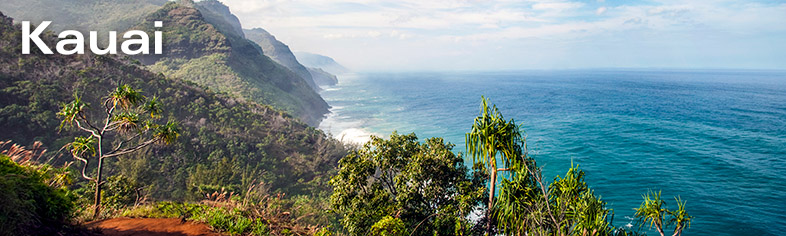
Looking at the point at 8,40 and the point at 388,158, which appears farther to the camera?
the point at 8,40

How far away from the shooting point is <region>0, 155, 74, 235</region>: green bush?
21.6ft

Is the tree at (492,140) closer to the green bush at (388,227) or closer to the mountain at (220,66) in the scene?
the green bush at (388,227)

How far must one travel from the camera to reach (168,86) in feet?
150

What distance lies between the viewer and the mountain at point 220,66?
245 feet

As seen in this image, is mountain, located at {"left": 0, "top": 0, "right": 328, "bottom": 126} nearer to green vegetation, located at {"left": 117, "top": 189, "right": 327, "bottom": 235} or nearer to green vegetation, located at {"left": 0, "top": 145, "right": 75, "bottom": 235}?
green vegetation, located at {"left": 117, "top": 189, "right": 327, "bottom": 235}

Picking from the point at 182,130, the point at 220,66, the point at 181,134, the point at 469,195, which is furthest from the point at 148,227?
the point at 220,66

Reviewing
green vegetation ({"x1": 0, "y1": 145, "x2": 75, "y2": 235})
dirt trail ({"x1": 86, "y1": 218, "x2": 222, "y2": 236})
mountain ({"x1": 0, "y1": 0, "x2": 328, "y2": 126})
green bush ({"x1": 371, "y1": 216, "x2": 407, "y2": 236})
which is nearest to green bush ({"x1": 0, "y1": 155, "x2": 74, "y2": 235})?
green vegetation ({"x1": 0, "y1": 145, "x2": 75, "y2": 235})

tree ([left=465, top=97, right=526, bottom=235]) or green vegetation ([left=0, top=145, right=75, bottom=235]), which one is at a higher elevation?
tree ([left=465, top=97, right=526, bottom=235])

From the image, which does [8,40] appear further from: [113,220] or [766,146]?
[766,146]

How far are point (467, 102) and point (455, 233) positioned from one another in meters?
101

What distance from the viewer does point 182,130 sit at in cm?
3728

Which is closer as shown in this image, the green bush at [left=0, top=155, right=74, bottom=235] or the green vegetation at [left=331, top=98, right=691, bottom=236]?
the green bush at [left=0, top=155, right=74, bottom=235]

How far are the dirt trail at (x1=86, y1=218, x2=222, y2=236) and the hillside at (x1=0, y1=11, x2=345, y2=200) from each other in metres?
13.2

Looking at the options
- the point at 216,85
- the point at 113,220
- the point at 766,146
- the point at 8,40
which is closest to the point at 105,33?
the point at 216,85
